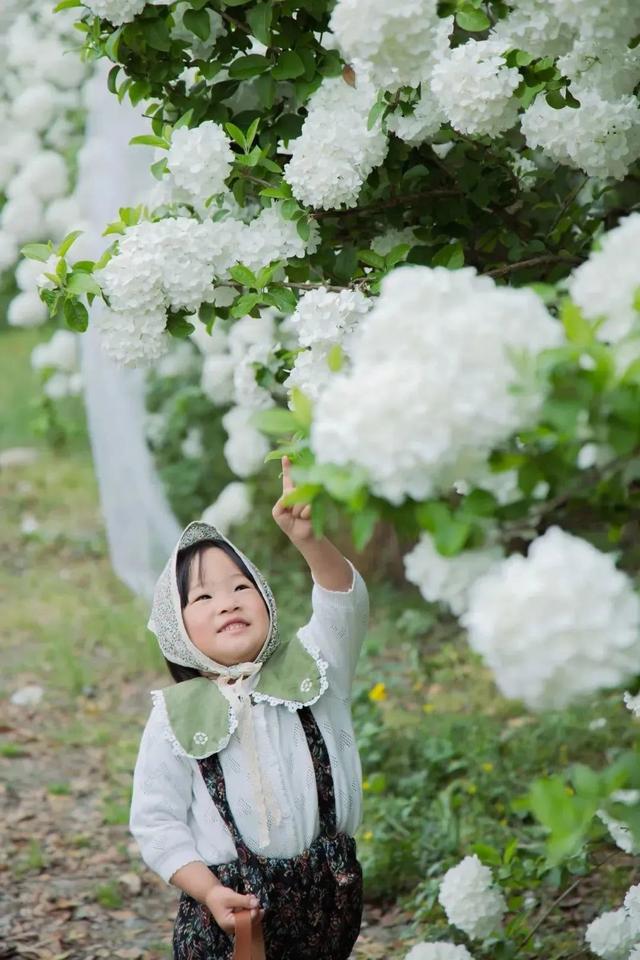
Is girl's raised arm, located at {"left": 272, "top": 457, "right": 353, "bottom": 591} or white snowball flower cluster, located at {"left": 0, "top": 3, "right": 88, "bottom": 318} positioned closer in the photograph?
girl's raised arm, located at {"left": 272, "top": 457, "right": 353, "bottom": 591}

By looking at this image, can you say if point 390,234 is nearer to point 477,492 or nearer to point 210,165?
point 210,165

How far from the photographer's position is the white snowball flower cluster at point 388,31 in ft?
6.36

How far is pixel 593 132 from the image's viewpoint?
2262 millimetres

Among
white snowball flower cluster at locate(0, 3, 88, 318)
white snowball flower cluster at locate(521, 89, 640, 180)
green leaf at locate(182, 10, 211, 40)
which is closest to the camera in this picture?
white snowball flower cluster at locate(521, 89, 640, 180)

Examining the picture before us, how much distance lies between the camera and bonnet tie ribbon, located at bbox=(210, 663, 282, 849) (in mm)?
2424

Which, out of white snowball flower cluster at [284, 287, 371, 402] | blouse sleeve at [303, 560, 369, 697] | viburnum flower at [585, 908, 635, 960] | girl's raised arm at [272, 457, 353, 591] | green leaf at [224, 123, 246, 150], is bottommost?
viburnum flower at [585, 908, 635, 960]

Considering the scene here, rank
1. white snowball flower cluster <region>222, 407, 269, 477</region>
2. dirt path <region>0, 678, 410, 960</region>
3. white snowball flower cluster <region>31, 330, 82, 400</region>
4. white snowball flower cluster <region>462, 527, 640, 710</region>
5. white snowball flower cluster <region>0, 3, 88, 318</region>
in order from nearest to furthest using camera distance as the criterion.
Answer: white snowball flower cluster <region>462, 527, 640, 710</region> < dirt path <region>0, 678, 410, 960</region> < white snowball flower cluster <region>222, 407, 269, 477</region> < white snowball flower cluster <region>0, 3, 88, 318</region> < white snowball flower cluster <region>31, 330, 82, 400</region>

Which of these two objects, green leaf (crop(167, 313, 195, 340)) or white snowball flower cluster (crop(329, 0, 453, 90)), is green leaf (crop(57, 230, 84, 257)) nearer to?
green leaf (crop(167, 313, 195, 340))

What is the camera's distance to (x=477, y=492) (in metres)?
1.46

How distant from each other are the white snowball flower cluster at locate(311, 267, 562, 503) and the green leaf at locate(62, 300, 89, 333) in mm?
1175

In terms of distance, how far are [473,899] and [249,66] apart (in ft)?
5.77

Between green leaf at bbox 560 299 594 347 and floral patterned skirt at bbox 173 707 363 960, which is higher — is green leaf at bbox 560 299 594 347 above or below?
above

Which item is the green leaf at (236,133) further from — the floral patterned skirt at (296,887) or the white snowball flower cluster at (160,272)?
the floral patterned skirt at (296,887)

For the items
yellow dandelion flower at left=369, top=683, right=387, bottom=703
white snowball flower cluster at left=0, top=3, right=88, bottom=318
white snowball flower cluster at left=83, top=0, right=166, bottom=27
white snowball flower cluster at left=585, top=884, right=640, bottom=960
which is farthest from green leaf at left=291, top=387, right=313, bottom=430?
white snowball flower cluster at left=0, top=3, right=88, bottom=318
